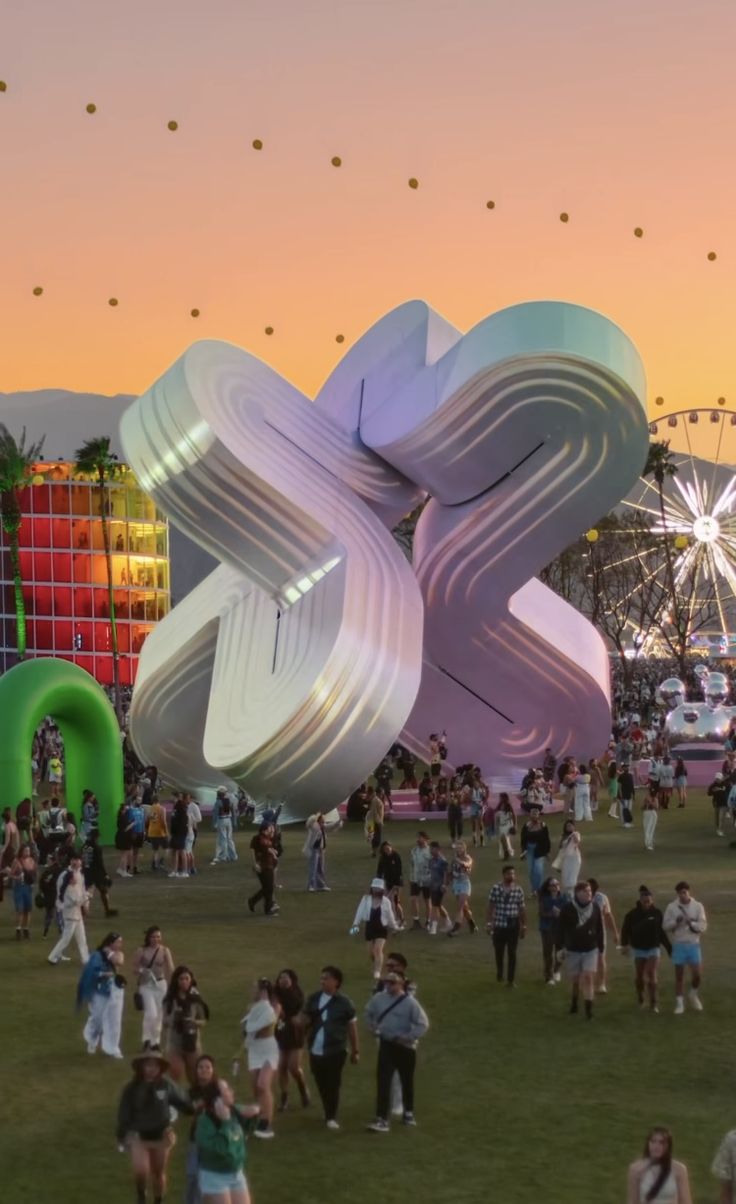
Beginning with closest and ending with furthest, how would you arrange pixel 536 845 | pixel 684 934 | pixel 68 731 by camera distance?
Answer: pixel 684 934
pixel 536 845
pixel 68 731

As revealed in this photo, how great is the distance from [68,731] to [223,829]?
5970mm

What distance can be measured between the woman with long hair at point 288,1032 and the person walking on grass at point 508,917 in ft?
15.2

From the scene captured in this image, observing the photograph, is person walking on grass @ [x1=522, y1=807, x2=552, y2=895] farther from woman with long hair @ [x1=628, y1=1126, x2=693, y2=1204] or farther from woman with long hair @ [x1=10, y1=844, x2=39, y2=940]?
woman with long hair @ [x1=628, y1=1126, x2=693, y2=1204]

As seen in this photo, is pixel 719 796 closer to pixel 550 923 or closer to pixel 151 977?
pixel 550 923

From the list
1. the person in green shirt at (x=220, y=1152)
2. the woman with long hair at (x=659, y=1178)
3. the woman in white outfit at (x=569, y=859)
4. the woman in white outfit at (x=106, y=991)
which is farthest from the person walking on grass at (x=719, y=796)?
the woman with long hair at (x=659, y=1178)

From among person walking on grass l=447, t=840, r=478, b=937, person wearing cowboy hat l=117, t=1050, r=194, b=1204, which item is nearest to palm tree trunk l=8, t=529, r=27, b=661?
person walking on grass l=447, t=840, r=478, b=937

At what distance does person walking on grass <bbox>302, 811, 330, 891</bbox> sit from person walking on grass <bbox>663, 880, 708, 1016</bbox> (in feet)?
29.5

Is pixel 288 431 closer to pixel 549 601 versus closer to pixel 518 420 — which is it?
pixel 518 420

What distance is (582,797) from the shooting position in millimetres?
36562

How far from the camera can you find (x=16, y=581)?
87000mm

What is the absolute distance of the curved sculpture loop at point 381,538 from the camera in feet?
115

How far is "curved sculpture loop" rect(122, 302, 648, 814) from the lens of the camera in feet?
115

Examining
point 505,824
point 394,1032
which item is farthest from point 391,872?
point 394,1032

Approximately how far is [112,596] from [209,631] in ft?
165
